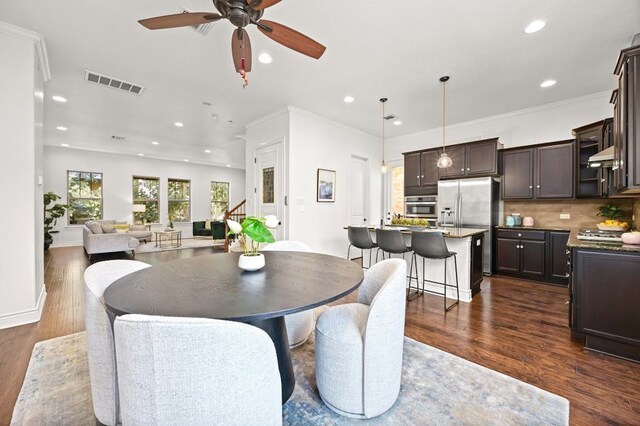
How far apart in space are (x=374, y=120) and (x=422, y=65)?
6.83 feet

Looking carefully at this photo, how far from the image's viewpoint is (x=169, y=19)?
5.88 ft

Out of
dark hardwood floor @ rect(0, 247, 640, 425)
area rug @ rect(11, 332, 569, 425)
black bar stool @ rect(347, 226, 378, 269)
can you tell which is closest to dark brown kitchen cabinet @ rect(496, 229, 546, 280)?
dark hardwood floor @ rect(0, 247, 640, 425)

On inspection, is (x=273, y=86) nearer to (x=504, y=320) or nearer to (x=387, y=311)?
(x=387, y=311)

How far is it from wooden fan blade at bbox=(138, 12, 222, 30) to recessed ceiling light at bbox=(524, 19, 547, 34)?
282 centimetres

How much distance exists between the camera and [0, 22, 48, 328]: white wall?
102 inches

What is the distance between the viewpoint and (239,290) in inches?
49.2

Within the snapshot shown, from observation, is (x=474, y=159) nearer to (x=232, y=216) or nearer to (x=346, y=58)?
(x=346, y=58)

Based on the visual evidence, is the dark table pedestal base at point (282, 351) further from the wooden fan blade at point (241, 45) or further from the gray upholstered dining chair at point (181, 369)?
the wooden fan blade at point (241, 45)

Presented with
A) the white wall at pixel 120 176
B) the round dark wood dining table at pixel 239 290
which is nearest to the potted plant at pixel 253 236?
the round dark wood dining table at pixel 239 290

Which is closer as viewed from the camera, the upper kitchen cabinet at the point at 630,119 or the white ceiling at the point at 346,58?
the upper kitchen cabinet at the point at 630,119

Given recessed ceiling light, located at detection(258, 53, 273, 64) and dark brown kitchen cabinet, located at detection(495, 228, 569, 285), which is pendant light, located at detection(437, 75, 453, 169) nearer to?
dark brown kitchen cabinet, located at detection(495, 228, 569, 285)

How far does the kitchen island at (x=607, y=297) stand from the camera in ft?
6.74

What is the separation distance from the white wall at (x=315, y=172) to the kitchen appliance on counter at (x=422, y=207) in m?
1.37

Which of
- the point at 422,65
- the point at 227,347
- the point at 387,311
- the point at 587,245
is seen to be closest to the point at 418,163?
the point at 422,65
